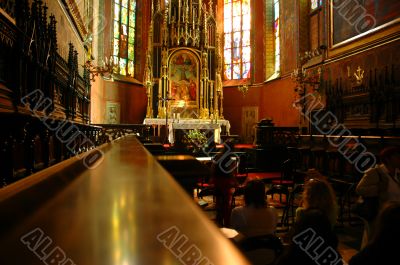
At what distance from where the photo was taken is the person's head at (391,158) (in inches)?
120

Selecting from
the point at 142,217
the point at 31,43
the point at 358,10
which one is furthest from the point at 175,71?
the point at 142,217

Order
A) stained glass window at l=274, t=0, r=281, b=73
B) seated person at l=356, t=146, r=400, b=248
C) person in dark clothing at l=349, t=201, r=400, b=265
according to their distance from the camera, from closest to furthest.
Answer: person in dark clothing at l=349, t=201, r=400, b=265, seated person at l=356, t=146, r=400, b=248, stained glass window at l=274, t=0, r=281, b=73

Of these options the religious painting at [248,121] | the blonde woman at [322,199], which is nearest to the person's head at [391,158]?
the blonde woman at [322,199]

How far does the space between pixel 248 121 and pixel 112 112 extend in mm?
7413

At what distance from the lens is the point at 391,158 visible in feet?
10.1

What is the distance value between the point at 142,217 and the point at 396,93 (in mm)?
9528

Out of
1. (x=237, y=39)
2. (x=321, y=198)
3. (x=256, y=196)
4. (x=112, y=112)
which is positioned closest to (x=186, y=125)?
(x=112, y=112)

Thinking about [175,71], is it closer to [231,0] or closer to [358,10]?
[231,0]

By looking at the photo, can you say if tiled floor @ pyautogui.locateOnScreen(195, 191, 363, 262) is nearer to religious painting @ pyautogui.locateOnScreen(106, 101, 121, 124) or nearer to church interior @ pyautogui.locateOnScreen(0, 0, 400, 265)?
church interior @ pyautogui.locateOnScreen(0, 0, 400, 265)

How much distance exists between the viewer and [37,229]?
1.85 feet

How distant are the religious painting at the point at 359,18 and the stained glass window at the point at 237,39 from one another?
7316mm

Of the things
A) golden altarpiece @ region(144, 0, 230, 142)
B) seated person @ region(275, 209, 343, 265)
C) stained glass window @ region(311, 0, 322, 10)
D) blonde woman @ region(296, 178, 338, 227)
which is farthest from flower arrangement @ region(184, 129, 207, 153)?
stained glass window @ region(311, 0, 322, 10)

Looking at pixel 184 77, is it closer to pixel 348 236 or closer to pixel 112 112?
pixel 112 112

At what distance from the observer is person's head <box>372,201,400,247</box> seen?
1748 millimetres
